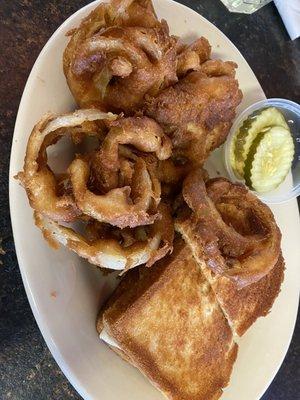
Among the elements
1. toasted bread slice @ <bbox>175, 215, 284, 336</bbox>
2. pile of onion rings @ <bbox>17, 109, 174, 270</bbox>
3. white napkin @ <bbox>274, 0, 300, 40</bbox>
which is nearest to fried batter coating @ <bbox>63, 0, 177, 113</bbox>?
pile of onion rings @ <bbox>17, 109, 174, 270</bbox>

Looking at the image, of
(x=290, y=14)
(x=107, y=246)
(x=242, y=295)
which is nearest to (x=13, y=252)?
(x=107, y=246)

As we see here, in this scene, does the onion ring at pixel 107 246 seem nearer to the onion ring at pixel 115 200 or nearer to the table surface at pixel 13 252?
the onion ring at pixel 115 200

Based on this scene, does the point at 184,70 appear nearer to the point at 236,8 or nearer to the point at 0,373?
the point at 236,8

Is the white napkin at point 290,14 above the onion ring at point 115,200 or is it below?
below

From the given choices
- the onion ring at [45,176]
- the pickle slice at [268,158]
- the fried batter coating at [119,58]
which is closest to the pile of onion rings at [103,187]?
the onion ring at [45,176]

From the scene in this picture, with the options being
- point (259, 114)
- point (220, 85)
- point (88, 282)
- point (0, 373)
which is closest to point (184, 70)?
point (220, 85)

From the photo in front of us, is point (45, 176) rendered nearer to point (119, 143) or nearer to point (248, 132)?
point (119, 143)

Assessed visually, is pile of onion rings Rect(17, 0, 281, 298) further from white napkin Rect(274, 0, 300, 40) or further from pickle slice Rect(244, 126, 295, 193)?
white napkin Rect(274, 0, 300, 40)
